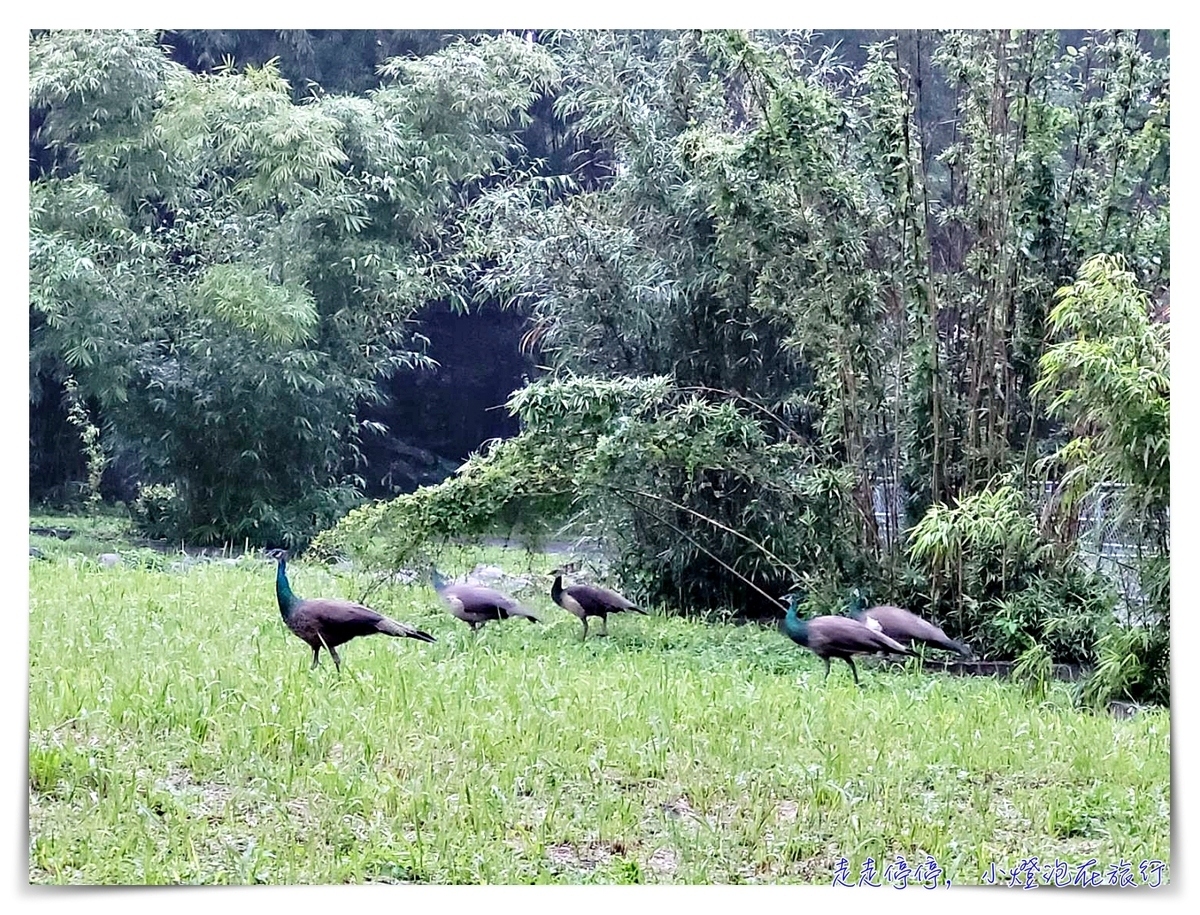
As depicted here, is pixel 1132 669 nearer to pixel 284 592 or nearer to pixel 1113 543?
pixel 1113 543

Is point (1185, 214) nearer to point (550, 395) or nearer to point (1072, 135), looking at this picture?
point (1072, 135)

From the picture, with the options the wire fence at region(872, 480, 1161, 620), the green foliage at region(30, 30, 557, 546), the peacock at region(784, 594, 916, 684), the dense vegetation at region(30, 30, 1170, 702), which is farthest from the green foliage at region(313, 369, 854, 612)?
the wire fence at region(872, 480, 1161, 620)

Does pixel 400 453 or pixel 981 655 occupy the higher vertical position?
pixel 400 453

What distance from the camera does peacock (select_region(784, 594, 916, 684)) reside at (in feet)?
12.5

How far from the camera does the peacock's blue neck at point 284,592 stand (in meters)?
3.78

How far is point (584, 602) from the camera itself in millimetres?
3848

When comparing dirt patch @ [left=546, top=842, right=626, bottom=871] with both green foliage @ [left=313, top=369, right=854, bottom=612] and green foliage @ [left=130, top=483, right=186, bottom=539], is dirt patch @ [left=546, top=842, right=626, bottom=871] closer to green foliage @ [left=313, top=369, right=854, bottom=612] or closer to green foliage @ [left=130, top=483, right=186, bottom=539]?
green foliage @ [left=313, top=369, right=854, bottom=612]

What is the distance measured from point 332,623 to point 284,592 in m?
0.17

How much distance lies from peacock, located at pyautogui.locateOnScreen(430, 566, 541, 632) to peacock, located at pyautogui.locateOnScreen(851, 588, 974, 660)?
96 cm

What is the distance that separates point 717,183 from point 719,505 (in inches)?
36.8

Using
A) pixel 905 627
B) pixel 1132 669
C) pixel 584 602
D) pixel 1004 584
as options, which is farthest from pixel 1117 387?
pixel 584 602
